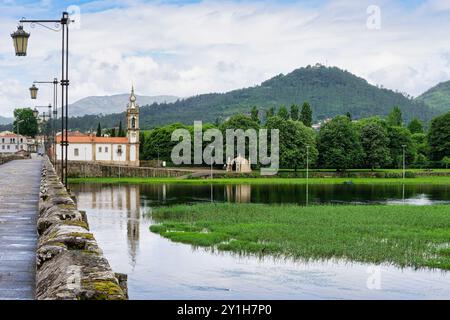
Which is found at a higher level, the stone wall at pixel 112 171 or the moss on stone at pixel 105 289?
the moss on stone at pixel 105 289

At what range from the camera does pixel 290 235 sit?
3741cm

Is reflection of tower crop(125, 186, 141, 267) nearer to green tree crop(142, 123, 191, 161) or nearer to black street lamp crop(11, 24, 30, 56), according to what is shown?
black street lamp crop(11, 24, 30, 56)

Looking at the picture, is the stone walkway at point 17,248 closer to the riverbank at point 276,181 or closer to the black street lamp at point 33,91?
the black street lamp at point 33,91

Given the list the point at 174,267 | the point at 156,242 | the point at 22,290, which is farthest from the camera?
the point at 156,242

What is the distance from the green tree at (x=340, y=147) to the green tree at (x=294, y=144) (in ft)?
8.69

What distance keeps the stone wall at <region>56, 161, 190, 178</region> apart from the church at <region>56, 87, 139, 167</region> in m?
18.9

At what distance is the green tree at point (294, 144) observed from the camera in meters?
118

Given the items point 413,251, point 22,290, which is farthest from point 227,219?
point 22,290

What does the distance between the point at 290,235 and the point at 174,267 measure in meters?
10.7

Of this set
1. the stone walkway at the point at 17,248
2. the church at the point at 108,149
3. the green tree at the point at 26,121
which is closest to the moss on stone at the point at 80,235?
the stone walkway at the point at 17,248

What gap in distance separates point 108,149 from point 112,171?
23536mm

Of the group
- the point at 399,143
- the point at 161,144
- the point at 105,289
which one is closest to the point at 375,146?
the point at 399,143

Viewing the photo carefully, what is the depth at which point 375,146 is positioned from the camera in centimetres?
12375
